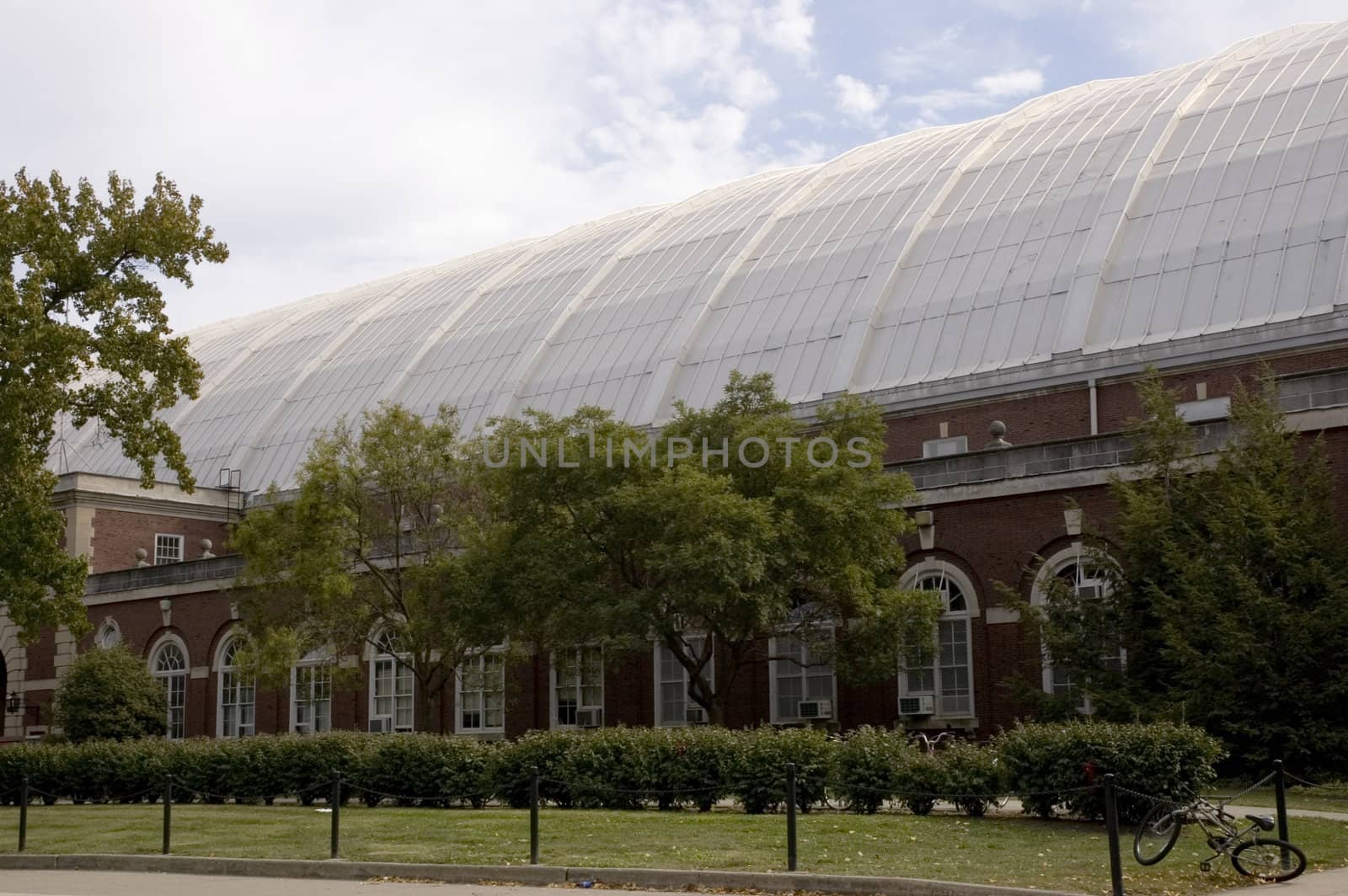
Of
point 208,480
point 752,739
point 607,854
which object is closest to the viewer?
point 607,854

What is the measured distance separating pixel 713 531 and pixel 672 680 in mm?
10742

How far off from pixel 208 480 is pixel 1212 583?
39589 mm

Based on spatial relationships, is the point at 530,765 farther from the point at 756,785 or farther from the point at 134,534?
the point at 134,534

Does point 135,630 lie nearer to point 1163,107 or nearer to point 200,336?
point 200,336

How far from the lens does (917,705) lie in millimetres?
34969

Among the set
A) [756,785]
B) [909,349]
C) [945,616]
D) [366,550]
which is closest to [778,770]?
[756,785]

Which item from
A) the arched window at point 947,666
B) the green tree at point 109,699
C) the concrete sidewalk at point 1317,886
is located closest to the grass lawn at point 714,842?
the concrete sidewalk at point 1317,886

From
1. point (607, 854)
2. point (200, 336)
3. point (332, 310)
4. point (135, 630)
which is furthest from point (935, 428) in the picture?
point (200, 336)

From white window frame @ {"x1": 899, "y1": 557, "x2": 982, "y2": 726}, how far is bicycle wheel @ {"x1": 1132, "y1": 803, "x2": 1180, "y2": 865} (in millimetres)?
16627

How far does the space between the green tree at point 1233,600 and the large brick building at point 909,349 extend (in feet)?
5.79

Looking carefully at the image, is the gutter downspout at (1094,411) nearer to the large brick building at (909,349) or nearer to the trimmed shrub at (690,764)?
the large brick building at (909,349)

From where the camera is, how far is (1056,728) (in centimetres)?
2236

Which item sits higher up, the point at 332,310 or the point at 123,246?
the point at 332,310

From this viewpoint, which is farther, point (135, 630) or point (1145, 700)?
point (135, 630)
